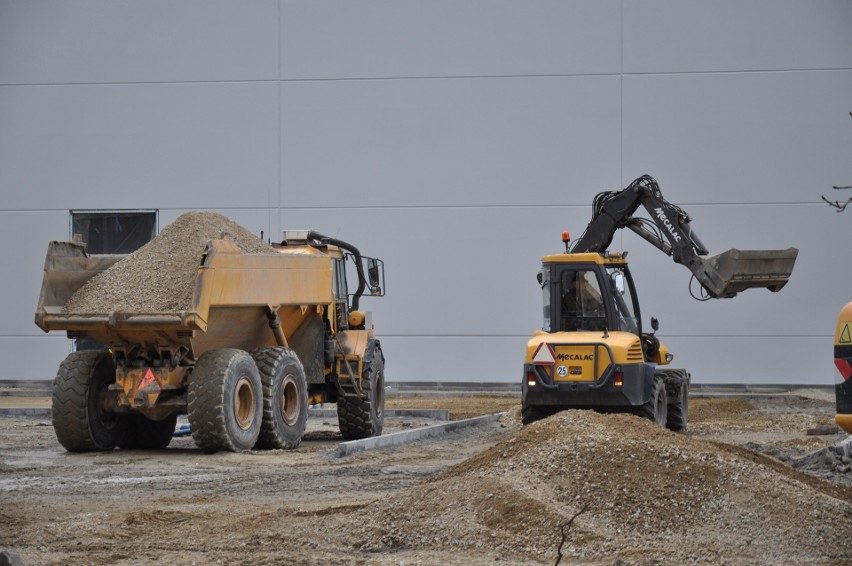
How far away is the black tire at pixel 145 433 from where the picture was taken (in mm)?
14719

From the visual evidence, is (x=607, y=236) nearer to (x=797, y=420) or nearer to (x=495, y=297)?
(x=797, y=420)

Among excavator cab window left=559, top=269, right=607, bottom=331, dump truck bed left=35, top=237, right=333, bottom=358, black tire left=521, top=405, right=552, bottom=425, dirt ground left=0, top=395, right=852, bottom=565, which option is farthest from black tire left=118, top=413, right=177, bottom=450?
excavator cab window left=559, top=269, right=607, bottom=331

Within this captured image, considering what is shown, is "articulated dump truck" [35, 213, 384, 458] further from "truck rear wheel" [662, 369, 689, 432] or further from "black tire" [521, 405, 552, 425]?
"truck rear wheel" [662, 369, 689, 432]

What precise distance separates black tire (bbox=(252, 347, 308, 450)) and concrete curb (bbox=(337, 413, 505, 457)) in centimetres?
81

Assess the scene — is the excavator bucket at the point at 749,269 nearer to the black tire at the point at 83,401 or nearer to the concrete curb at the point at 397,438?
the concrete curb at the point at 397,438

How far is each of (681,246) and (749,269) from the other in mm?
1170

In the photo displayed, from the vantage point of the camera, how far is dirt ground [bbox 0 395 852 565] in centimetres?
744

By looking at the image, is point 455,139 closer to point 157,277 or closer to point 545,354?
point 545,354

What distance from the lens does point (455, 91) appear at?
2548cm

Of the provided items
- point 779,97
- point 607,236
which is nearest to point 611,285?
point 607,236

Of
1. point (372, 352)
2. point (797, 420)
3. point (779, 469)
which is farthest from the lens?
point (797, 420)

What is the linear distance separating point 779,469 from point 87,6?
21.7 metres

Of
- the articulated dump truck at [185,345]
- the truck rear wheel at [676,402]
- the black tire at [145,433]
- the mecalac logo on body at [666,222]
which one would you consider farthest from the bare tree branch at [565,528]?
the mecalac logo on body at [666,222]

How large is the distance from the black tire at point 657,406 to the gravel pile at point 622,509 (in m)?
5.69
